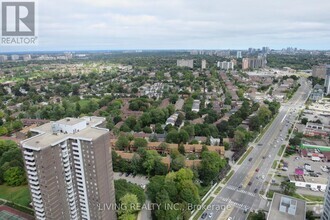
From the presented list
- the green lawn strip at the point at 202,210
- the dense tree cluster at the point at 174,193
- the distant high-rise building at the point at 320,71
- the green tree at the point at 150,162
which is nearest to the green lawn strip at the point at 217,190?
the green lawn strip at the point at 202,210

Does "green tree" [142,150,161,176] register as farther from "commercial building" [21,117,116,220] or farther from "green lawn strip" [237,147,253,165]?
"green lawn strip" [237,147,253,165]

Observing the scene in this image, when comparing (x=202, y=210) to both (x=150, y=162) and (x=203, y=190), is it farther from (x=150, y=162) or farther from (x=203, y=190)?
(x=150, y=162)

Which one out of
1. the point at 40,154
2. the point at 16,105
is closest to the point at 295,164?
the point at 40,154

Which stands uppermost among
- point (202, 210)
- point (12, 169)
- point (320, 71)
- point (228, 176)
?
point (320, 71)

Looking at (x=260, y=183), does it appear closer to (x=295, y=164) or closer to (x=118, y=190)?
(x=295, y=164)

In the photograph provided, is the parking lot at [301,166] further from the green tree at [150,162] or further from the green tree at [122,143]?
the green tree at [122,143]

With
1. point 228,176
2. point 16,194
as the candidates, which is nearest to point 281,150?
point 228,176
